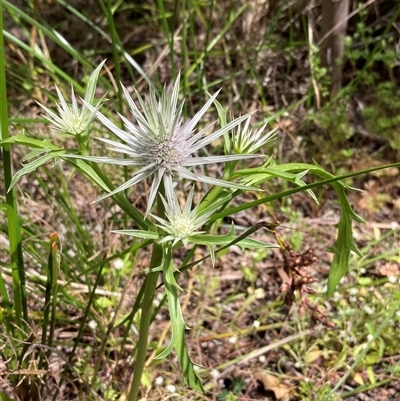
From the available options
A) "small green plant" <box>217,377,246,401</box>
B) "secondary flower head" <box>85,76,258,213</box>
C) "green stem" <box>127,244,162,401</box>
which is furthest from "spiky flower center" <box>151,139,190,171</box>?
"small green plant" <box>217,377,246,401</box>

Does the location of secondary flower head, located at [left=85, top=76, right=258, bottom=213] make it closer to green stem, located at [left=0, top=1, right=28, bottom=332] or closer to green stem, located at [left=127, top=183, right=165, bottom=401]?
green stem, located at [left=127, top=183, right=165, bottom=401]

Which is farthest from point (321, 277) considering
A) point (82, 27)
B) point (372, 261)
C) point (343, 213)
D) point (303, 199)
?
point (82, 27)

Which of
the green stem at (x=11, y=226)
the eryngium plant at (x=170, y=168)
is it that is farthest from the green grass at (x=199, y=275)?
the eryngium plant at (x=170, y=168)

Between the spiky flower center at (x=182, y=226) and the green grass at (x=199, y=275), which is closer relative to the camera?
the spiky flower center at (x=182, y=226)

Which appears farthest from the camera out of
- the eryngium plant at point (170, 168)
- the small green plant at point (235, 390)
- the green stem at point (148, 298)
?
the small green plant at point (235, 390)

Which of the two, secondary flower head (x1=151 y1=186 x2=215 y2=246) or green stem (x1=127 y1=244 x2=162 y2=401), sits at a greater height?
secondary flower head (x1=151 y1=186 x2=215 y2=246)

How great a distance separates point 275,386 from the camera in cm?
141

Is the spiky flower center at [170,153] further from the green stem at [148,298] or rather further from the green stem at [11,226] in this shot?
the green stem at [11,226]

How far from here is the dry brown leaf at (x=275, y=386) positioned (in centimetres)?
139

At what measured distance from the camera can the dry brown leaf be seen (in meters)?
1.39

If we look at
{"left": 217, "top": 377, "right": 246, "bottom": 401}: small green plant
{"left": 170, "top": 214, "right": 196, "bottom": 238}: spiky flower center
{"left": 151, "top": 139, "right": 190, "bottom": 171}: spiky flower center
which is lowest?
{"left": 217, "top": 377, "right": 246, "bottom": 401}: small green plant

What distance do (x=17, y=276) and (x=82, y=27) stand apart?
1.45 metres

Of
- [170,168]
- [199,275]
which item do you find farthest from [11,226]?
[199,275]

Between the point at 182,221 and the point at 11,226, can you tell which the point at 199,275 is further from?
the point at 182,221
